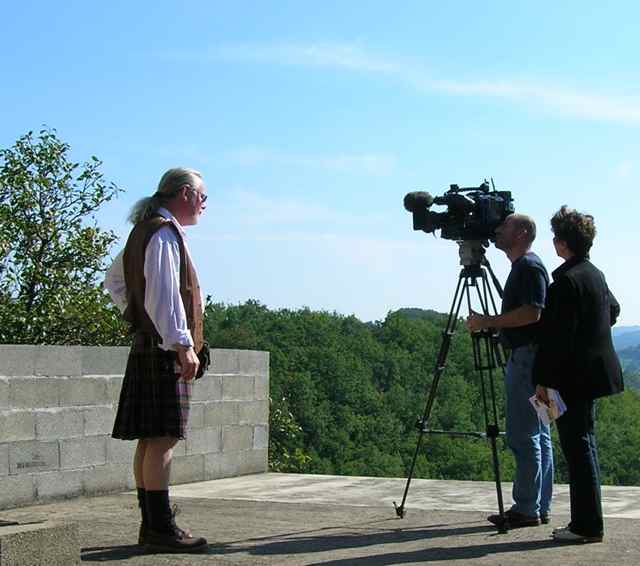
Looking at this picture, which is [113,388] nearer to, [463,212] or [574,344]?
[463,212]

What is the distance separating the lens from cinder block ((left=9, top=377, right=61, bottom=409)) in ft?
20.1

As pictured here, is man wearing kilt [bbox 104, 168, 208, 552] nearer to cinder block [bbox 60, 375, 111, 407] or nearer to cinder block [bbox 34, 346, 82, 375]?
cinder block [bbox 34, 346, 82, 375]

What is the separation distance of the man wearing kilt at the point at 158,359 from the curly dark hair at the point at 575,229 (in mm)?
1604

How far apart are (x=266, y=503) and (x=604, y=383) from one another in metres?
2.31

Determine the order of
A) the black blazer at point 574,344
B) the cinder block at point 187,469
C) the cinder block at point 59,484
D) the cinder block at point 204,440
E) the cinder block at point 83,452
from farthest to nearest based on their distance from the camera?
the cinder block at point 204,440, the cinder block at point 187,469, the cinder block at point 83,452, the cinder block at point 59,484, the black blazer at point 574,344

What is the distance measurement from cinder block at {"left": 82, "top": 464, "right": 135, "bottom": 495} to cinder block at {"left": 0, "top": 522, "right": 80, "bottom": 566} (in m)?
2.85

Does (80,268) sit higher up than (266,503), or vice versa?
(80,268)

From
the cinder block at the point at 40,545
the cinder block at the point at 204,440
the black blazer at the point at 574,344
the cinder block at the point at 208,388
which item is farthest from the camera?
the cinder block at the point at 208,388

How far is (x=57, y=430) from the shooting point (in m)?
6.45

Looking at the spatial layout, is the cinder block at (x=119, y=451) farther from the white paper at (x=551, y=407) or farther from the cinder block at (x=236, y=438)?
the white paper at (x=551, y=407)

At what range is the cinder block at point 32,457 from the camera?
6.11 meters

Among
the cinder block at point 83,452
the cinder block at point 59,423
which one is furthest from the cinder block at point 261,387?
the cinder block at point 59,423

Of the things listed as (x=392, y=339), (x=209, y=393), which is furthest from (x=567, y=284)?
(x=392, y=339)

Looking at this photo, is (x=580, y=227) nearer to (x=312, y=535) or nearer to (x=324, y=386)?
(x=312, y=535)
